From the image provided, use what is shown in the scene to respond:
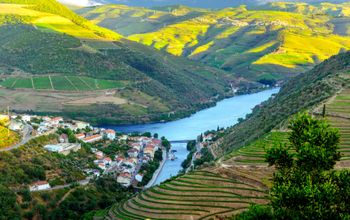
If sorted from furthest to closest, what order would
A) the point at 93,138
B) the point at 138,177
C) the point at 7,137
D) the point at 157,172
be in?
the point at 93,138 < the point at 157,172 < the point at 138,177 < the point at 7,137

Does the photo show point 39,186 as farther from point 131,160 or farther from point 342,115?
point 342,115

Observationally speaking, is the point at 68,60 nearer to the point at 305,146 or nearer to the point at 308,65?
the point at 308,65

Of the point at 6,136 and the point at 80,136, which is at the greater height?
the point at 6,136

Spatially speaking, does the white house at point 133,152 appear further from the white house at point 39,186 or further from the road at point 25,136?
the white house at point 39,186

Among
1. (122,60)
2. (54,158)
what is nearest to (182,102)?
(122,60)

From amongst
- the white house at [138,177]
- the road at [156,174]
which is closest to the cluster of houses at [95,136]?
the road at [156,174]

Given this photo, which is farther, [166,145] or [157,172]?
[166,145]

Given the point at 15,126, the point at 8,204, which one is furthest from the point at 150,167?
the point at 8,204
